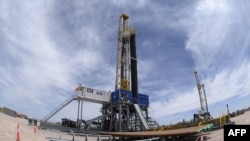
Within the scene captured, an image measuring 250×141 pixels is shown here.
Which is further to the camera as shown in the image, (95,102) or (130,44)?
(130,44)

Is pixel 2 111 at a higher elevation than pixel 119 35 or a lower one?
lower

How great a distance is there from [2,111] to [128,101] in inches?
827

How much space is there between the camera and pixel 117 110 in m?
46.3

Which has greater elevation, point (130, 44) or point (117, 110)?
point (130, 44)

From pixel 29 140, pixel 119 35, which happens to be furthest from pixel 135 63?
pixel 29 140

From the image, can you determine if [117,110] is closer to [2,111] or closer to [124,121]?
[124,121]

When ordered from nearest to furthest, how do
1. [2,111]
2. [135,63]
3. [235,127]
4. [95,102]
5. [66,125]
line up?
[235,127] < [2,111] < [66,125] < [95,102] < [135,63]

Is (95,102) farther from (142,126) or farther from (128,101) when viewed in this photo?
(142,126)

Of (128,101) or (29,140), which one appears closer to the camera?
(29,140)

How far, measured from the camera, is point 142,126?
43719 mm

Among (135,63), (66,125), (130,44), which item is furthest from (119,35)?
(66,125)

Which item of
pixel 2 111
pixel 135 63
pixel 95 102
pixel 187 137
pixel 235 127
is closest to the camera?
pixel 235 127

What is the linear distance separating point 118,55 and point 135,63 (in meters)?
3.94

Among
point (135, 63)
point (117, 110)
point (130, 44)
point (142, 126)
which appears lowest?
point (142, 126)
